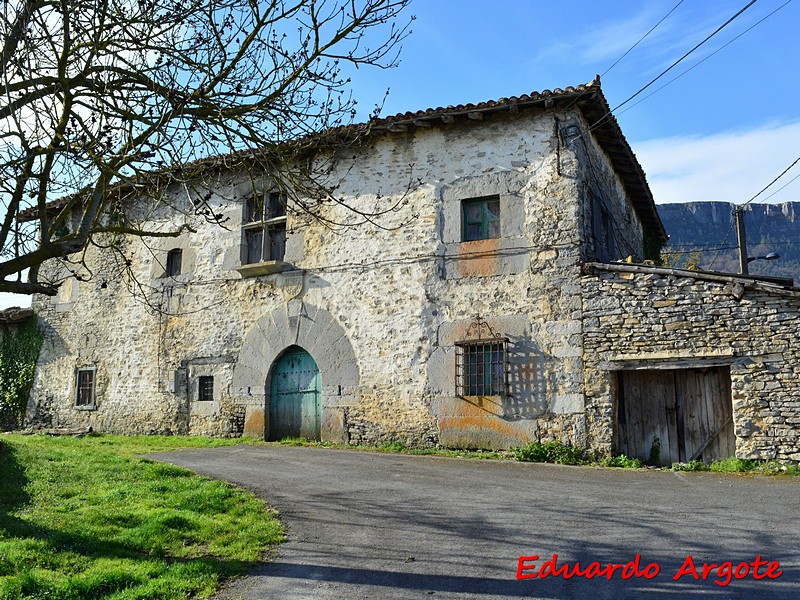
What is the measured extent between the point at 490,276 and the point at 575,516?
546 cm

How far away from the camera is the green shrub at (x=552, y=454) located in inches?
387

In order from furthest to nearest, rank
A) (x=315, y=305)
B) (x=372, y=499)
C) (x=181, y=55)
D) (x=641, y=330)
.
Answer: (x=315, y=305) → (x=641, y=330) → (x=372, y=499) → (x=181, y=55)

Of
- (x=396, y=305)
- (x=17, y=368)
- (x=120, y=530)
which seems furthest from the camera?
(x=17, y=368)

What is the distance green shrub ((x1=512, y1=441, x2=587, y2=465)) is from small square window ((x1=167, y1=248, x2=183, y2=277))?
8134mm

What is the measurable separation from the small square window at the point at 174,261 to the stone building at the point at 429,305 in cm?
4

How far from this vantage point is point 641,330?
9812 mm

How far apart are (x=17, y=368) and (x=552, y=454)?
1251cm

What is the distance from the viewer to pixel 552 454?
32.6ft

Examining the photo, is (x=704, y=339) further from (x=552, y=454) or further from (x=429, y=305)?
(x=429, y=305)

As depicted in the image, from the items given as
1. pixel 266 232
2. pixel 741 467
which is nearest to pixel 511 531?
pixel 741 467

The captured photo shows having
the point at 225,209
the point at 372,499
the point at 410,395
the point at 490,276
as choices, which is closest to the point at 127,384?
the point at 225,209

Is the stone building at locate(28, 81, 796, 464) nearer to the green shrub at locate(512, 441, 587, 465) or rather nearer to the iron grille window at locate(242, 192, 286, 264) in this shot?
the iron grille window at locate(242, 192, 286, 264)

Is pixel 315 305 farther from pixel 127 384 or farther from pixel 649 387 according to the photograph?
pixel 649 387

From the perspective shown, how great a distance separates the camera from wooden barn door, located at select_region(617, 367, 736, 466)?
9562mm
